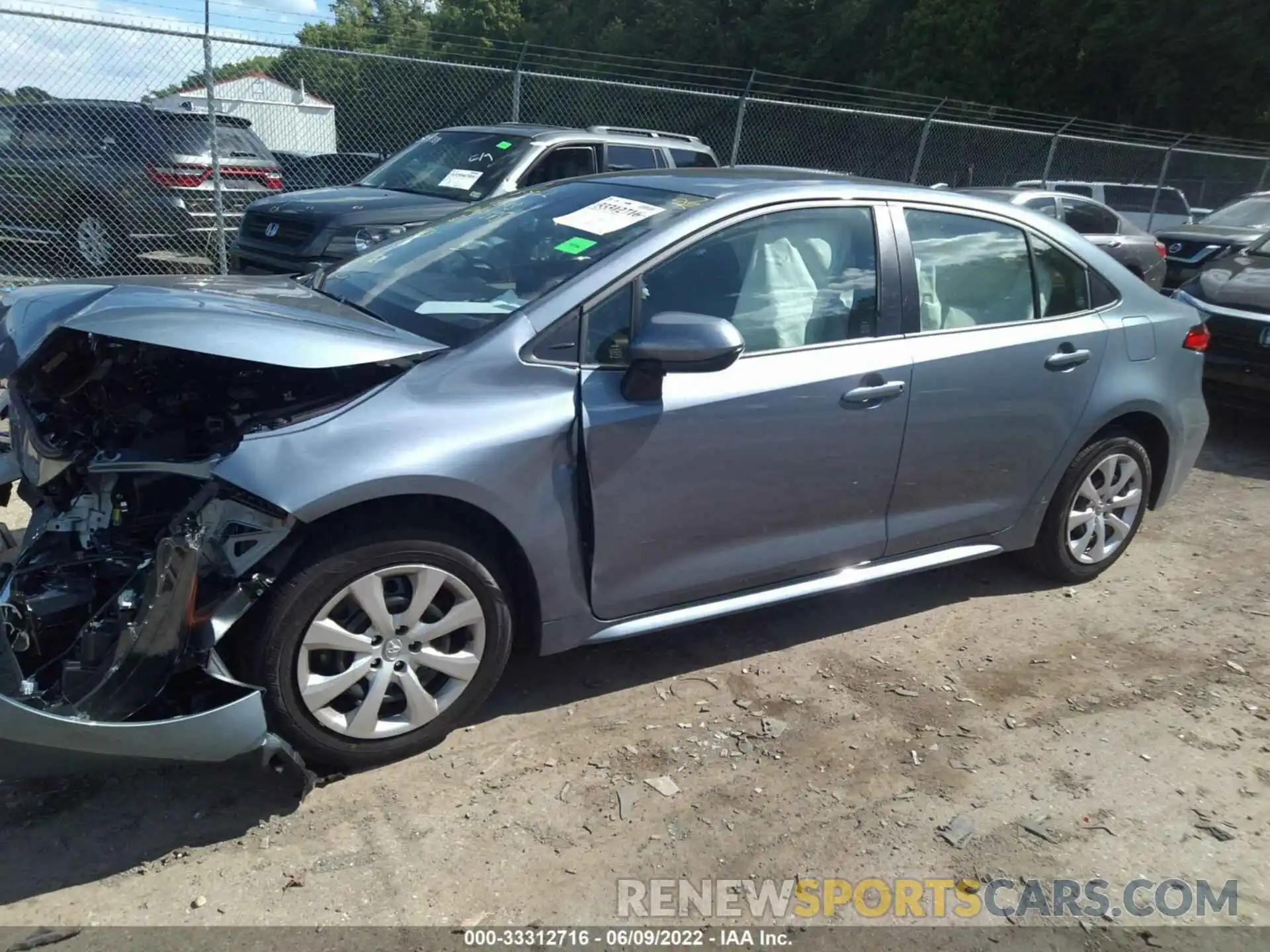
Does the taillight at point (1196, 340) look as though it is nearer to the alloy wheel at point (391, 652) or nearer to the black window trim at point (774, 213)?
the black window trim at point (774, 213)

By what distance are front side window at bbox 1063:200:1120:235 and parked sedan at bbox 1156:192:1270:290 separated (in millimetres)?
1262

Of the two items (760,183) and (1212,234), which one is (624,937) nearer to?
(760,183)

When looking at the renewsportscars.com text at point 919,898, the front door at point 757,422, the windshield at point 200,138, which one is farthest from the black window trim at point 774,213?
the windshield at point 200,138

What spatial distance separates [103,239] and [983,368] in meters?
8.04

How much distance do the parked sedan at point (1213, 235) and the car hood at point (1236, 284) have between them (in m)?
4.41

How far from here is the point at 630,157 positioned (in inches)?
362

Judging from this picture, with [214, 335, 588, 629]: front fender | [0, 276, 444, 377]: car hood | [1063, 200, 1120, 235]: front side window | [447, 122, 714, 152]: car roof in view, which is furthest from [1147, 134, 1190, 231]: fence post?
[0, 276, 444, 377]: car hood

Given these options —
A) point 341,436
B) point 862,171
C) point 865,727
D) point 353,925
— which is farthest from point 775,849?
point 862,171

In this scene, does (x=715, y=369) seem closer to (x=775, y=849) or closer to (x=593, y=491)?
(x=593, y=491)

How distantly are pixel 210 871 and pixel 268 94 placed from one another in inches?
917

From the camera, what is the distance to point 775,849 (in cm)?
289

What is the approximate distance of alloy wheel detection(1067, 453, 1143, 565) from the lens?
4598mm

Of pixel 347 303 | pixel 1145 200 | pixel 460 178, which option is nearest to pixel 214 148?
pixel 460 178

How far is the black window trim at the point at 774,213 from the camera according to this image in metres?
3.20
